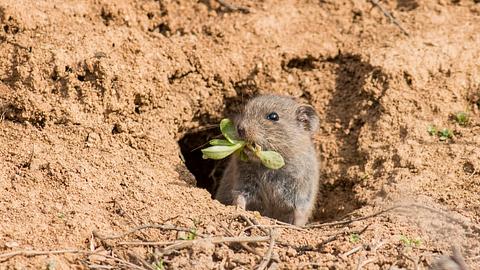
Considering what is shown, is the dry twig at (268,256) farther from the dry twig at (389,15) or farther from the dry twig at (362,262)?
the dry twig at (389,15)

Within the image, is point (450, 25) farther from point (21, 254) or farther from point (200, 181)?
point (21, 254)

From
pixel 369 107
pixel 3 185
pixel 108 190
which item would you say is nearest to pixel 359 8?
pixel 369 107

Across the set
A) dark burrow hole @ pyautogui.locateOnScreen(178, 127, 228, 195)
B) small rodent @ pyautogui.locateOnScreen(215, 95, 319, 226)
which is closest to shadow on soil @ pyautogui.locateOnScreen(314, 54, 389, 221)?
small rodent @ pyautogui.locateOnScreen(215, 95, 319, 226)

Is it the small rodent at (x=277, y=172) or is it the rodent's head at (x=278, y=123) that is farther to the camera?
the small rodent at (x=277, y=172)

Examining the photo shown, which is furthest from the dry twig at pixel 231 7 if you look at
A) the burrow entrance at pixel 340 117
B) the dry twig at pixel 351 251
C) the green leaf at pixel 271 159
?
the dry twig at pixel 351 251

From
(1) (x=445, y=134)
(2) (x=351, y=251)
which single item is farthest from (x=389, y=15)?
(2) (x=351, y=251)

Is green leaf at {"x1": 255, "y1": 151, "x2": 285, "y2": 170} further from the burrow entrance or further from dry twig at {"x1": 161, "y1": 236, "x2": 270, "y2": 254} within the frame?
dry twig at {"x1": 161, "y1": 236, "x2": 270, "y2": 254}

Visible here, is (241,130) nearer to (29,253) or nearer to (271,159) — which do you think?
(271,159)
